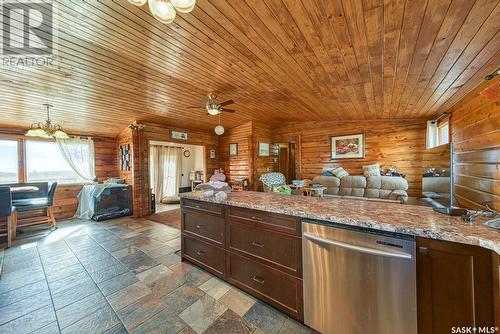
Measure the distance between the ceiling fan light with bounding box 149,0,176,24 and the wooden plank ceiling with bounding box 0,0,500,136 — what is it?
17.1 inches

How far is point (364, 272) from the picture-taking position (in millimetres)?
1202

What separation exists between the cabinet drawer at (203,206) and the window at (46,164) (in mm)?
4708

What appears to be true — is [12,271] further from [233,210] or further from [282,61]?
[282,61]

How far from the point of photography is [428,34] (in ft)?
5.27

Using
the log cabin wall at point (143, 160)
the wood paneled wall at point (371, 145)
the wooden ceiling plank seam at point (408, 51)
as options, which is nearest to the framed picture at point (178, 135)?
the log cabin wall at point (143, 160)

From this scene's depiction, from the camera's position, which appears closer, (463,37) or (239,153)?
(463,37)

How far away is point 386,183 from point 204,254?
444 cm

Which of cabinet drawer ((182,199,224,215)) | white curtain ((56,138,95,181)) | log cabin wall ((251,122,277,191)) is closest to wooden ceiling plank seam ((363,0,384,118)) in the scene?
cabinet drawer ((182,199,224,215))

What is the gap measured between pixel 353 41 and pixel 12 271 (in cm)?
466

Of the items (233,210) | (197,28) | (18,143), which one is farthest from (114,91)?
(18,143)

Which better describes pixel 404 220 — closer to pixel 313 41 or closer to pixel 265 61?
pixel 313 41

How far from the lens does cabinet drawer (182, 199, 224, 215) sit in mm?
2021

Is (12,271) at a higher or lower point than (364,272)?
lower

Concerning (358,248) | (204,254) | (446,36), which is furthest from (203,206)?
(446,36)
